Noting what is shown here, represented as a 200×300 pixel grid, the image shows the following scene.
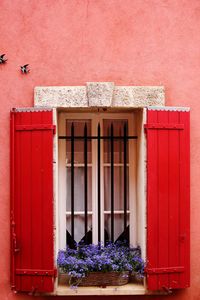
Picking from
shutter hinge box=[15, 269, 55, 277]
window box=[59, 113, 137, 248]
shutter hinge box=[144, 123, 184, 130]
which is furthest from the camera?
window box=[59, 113, 137, 248]

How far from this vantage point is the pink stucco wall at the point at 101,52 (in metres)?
5.39

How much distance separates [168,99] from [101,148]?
0.91m

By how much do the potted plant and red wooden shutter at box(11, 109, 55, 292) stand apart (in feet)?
0.71

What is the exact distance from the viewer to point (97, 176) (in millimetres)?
5676

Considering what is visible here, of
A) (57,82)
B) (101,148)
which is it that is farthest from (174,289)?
(57,82)

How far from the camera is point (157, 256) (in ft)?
17.4

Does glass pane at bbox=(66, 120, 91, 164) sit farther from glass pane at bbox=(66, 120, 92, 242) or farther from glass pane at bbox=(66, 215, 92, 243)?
glass pane at bbox=(66, 215, 92, 243)

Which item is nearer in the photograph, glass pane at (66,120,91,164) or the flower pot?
the flower pot

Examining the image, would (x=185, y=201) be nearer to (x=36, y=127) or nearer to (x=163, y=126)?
(x=163, y=126)

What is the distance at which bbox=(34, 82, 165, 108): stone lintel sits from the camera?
5.32m

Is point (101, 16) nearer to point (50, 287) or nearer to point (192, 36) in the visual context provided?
point (192, 36)

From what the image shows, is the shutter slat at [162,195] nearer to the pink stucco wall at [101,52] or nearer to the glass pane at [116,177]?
the pink stucco wall at [101,52]

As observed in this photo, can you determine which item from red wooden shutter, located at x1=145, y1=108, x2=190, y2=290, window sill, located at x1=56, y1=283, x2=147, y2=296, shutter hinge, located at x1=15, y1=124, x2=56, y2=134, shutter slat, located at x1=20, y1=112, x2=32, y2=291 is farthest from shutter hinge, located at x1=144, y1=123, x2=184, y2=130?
window sill, located at x1=56, y1=283, x2=147, y2=296

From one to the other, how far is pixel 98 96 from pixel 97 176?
0.93 metres
